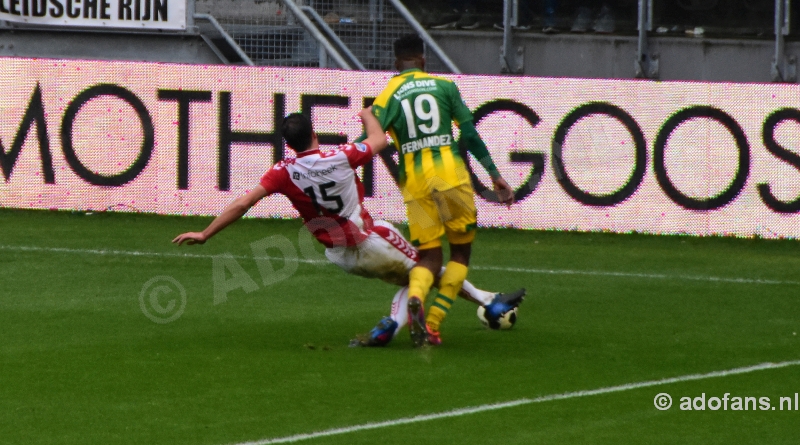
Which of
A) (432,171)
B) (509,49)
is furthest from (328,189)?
(509,49)

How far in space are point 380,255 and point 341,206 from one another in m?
0.40

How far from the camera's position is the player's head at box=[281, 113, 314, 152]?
7.61 m

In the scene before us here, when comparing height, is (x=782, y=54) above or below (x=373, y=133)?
above

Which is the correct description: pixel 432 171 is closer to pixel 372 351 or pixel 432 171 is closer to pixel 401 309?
pixel 401 309

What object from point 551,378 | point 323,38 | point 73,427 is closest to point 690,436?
point 551,378

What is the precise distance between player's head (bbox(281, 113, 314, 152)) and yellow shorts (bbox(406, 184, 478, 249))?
0.77 meters

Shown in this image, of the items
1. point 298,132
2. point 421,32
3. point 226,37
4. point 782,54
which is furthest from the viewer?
point 421,32

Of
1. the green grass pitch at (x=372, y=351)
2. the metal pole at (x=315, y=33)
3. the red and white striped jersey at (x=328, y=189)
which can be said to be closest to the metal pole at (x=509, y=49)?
the metal pole at (x=315, y=33)

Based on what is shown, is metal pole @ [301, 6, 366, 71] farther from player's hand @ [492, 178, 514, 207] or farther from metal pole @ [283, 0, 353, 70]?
player's hand @ [492, 178, 514, 207]

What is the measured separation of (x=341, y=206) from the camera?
7.84 metres

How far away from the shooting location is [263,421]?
6254mm

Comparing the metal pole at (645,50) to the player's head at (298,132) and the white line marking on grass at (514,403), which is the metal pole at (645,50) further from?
the player's head at (298,132)

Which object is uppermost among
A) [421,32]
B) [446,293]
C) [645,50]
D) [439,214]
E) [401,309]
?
[421,32]

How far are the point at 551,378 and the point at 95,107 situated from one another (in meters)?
8.94
